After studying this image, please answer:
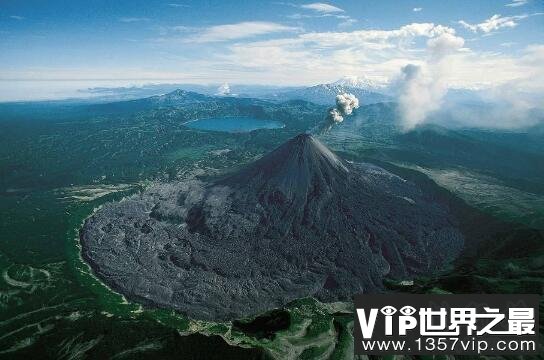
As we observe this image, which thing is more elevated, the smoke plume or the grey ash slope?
the smoke plume

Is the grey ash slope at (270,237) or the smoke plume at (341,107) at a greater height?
the smoke plume at (341,107)

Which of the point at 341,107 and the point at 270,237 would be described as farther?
the point at 341,107

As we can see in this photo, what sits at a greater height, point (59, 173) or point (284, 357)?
point (59, 173)

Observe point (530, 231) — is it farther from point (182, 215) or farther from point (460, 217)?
point (182, 215)

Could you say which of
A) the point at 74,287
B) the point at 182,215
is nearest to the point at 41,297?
the point at 74,287

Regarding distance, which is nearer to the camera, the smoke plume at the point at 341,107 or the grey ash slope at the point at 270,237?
the grey ash slope at the point at 270,237

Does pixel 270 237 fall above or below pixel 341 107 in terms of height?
below

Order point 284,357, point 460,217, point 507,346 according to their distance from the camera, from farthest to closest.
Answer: point 460,217, point 284,357, point 507,346

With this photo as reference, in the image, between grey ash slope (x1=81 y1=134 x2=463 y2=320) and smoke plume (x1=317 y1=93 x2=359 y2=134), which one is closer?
grey ash slope (x1=81 y1=134 x2=463 y2=320)
